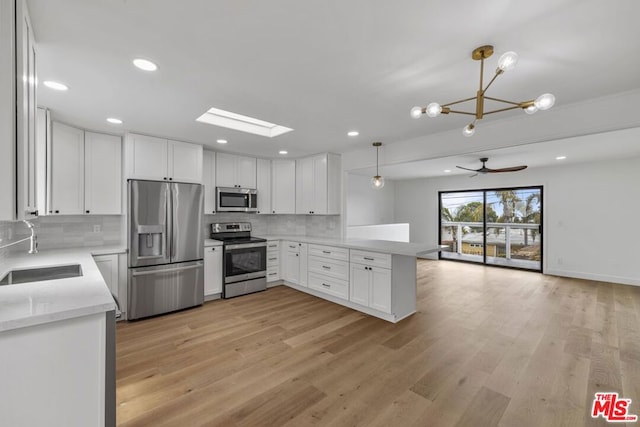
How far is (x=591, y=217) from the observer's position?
5582 mm

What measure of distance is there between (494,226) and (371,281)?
5169 mm

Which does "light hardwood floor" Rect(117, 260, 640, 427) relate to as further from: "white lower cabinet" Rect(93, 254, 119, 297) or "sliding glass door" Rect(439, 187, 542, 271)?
"sliding glass door" Rect(439, 187, 542, 271)

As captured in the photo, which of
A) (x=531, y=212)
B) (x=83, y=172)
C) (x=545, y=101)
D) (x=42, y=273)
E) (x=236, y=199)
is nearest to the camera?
(x=545, y=101)

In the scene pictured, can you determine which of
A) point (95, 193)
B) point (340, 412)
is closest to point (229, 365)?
point (340, 412)

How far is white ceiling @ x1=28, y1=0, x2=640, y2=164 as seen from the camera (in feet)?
4.76

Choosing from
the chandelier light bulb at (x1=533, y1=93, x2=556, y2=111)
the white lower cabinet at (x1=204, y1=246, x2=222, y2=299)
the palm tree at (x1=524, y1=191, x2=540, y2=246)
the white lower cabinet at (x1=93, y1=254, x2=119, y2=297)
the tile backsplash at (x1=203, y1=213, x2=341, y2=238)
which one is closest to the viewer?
the chandelier light bulb at (x1=533, y1=93, x2=556, y2=111)

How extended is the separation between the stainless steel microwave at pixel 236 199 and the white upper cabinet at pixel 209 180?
0.27 feet

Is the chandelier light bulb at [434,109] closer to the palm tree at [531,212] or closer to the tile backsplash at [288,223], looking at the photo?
the tile backsplash at [288,223]

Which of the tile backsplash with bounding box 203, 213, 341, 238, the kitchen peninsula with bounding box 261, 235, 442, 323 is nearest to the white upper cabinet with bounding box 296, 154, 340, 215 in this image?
the tile backsplash with bounding box 203, 213, 341, 238

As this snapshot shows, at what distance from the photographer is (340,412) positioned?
6.25ft

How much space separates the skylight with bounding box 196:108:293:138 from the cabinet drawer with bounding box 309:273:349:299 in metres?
2.27

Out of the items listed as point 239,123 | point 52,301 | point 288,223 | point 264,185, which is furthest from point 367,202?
Answer: point 52,301

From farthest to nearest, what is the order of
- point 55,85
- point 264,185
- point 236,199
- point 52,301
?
point 264,185
point 236,199
point 55,85
point 52,301

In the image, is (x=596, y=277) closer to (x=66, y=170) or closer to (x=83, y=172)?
(x=83, y=172)
